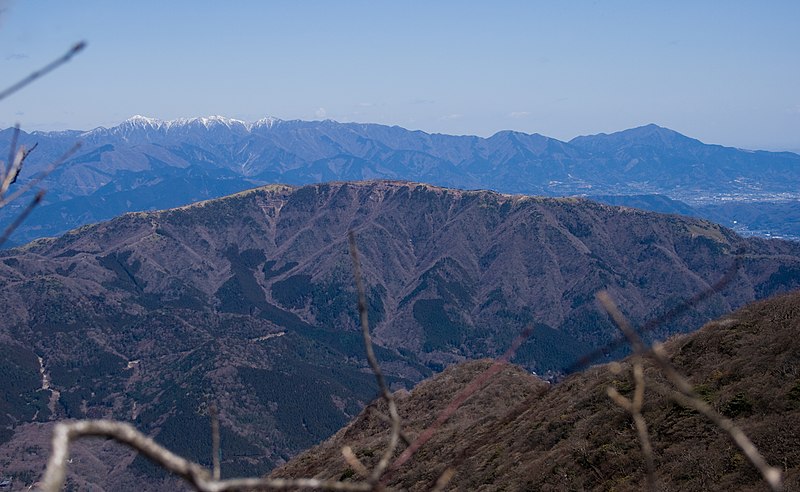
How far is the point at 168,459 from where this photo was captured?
2869mm

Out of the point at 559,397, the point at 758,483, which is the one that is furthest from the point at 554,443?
the point at 758,483

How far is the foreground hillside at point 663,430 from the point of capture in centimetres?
2072

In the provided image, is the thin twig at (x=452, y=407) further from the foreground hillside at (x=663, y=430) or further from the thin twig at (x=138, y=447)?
the foreground hillside at (x=663, y=430)

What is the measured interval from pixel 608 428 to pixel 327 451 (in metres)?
35.8

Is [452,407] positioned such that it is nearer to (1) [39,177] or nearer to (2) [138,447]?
(2) [138,447]

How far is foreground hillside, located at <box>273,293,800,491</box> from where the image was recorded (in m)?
20.7

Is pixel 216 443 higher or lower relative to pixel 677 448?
higher

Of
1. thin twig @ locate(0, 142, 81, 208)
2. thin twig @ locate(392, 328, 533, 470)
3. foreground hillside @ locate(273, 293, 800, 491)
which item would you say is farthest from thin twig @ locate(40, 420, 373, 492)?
foreground hillside @ locate(273, 293, 800, 491)

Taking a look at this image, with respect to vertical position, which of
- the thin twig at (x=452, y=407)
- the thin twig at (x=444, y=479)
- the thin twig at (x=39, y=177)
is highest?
the thin twig at (x=39, y=177)

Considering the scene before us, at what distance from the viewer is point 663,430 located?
84.1 feet

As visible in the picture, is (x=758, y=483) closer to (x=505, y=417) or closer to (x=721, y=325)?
(x=721, y=325)

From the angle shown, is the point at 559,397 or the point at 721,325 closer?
the point at 721,325

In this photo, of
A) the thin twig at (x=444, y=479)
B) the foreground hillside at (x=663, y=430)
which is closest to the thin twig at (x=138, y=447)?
the thin twig at (x=444, y=479)

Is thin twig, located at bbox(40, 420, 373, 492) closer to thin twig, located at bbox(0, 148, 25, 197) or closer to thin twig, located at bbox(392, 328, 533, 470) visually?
thin twig, located at bbox(392, 328, 533, 470)
